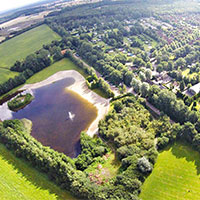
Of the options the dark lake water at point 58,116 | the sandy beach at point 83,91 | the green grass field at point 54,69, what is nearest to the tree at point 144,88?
the sandy beach at point 83,91

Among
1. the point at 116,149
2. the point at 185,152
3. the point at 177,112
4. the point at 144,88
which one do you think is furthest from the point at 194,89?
the point at 116,149

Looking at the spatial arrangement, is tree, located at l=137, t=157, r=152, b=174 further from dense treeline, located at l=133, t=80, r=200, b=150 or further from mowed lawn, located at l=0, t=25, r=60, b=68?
mowed lawn, located at l=0, t=25, r=60, b=68

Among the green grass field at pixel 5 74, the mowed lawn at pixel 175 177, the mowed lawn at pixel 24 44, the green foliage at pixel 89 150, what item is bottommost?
the mowed lawn at pixel 175 177

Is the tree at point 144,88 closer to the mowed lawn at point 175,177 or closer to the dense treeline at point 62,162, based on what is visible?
the mowed lawn at point 175,177

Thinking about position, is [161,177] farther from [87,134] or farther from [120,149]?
[87,134]

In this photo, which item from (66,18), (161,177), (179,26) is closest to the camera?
(161,177)

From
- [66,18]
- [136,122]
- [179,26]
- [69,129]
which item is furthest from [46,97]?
[179,26]

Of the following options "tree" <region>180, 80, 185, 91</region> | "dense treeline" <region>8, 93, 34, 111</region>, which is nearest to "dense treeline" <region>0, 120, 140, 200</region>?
"dense treeline" <region>8, 93, 34, 111</region>

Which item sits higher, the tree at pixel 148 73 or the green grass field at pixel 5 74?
the green grass field at pixel 5 74
